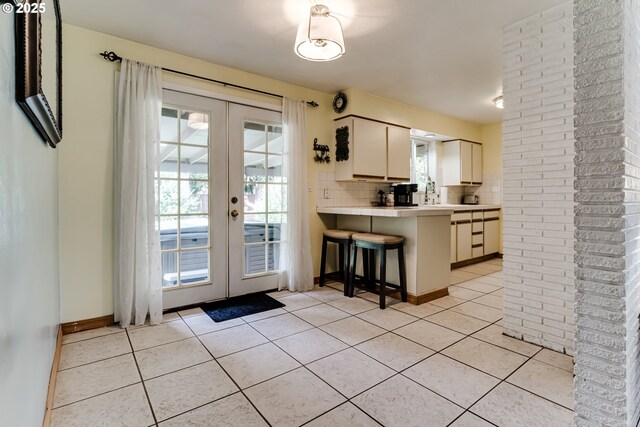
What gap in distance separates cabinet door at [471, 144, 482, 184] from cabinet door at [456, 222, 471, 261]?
1223 millimetres

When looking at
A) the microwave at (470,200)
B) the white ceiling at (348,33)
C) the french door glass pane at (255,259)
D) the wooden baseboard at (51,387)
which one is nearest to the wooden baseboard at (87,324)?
the wooden baseboard at (51,387)

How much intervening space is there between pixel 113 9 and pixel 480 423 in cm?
345

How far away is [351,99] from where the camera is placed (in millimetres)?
3828

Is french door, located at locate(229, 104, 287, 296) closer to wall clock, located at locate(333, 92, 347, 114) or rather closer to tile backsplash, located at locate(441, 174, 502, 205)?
wall clock, located at locate(333, 92, 347, 114)

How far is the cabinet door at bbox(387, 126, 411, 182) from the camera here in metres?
4.23

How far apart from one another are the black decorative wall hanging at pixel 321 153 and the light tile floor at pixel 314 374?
1.93 m

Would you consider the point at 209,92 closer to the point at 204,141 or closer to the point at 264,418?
the point at 204,141

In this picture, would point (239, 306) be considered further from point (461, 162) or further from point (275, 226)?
point (461, 162)

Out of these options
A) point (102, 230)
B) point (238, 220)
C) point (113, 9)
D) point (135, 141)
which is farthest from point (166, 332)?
point (113, 9)

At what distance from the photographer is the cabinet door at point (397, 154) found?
166 inches

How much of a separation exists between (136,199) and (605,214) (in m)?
2.98

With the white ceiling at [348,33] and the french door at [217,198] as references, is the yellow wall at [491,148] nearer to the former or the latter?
the white ceiling at [348,33]

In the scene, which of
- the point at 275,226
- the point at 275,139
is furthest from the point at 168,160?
the point at 275,226

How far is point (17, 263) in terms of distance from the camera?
2.89 ft
